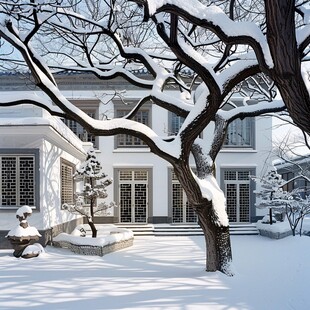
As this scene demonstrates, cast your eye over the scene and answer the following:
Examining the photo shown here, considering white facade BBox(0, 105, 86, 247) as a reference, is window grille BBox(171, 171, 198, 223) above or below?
below

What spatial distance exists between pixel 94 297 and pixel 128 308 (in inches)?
33.1

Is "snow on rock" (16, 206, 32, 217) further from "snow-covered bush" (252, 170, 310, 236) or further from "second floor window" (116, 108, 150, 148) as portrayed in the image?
"snow-covered bush" (252, 170, 310, 236)

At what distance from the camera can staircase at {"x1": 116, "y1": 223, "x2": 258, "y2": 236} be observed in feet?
55.8

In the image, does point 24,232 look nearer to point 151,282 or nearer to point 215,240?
point 151,282

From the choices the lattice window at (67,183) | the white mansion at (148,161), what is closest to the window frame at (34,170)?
the lattice window at (67,183)

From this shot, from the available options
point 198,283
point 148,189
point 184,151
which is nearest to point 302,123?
point 184,151

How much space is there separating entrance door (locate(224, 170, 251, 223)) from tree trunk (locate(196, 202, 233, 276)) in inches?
461

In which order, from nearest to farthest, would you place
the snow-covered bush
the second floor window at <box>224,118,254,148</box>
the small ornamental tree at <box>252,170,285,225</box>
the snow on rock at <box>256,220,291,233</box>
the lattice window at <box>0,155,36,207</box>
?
the lattice window at <box>0,155,36,207</box> → the snow on rock at <box>256,220,291,233</box> → the snow-covered bush → the small ornamental tree at <box>252,170,285,225</box> → the second floor window at <box>224,118,254,148</box>

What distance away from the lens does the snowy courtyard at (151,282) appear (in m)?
5.98

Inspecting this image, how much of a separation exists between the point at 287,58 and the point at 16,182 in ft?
31.8

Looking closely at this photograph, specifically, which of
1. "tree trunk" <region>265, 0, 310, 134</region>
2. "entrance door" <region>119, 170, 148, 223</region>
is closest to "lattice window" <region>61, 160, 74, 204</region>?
"entrance door" <region>119, 170, 148, 223</region>

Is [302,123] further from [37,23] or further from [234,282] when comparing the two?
[37,23]

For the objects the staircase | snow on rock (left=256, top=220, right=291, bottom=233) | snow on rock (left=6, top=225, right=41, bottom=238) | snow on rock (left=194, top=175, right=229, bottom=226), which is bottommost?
the staircase

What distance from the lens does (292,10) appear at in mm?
3648
